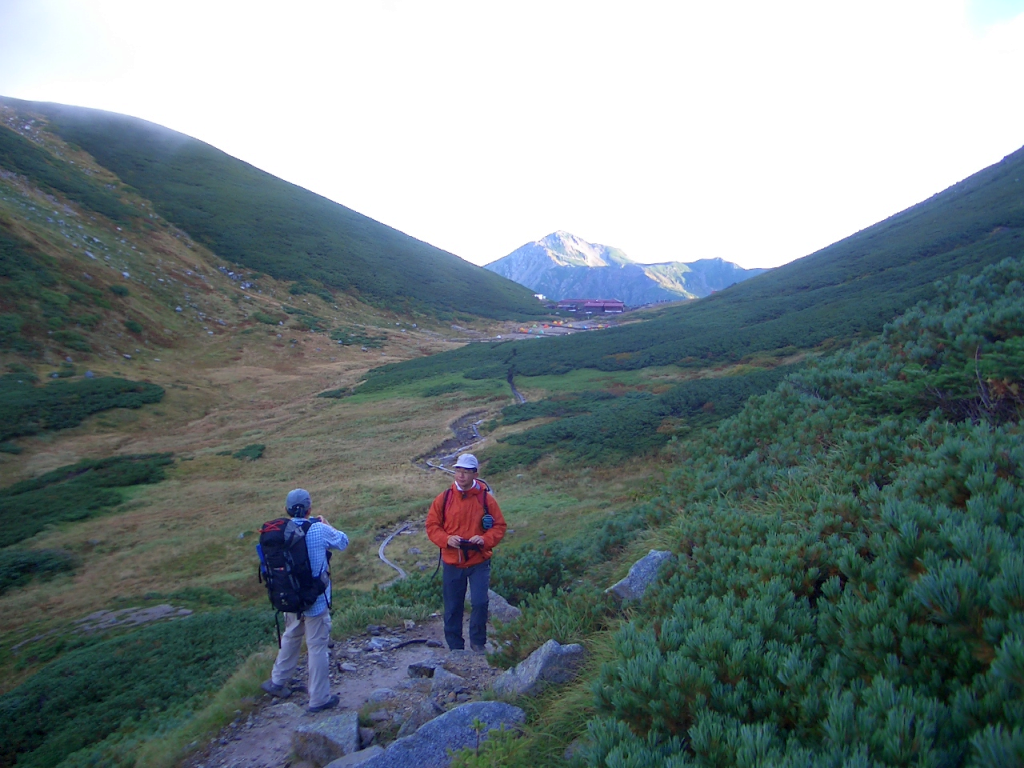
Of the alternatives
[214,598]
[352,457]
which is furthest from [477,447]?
[214,598]

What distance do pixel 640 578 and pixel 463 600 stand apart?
76.7 inches

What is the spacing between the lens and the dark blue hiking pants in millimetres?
6000

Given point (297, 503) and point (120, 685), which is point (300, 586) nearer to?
point (297, 503)

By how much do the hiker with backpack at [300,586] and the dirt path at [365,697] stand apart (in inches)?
8.3

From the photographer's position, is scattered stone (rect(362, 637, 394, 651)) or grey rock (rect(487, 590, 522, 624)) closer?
scattered stone (rect(362, 637, 394, 651))

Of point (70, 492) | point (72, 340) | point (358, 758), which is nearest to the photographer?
point (358, 758)

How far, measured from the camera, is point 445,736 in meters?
3.81

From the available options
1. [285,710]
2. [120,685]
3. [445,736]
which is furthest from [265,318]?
[445,736]

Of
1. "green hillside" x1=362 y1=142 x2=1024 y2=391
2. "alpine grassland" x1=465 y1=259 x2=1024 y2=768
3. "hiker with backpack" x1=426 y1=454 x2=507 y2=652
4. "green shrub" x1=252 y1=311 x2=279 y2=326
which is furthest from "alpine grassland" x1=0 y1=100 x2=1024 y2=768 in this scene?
"green shrub" x1=252 y1=311 x2=279 y2=326

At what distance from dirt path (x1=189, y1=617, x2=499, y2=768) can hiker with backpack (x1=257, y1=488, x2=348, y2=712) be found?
0.21m

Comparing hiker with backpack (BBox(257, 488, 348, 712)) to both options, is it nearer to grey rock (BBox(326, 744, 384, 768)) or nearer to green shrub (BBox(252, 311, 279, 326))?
grey rock (BBox(326, 744, 384, 768))

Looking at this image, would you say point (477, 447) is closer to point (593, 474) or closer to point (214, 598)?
point (593, 474)

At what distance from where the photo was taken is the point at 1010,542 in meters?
2.64

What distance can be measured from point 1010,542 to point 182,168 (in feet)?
303
